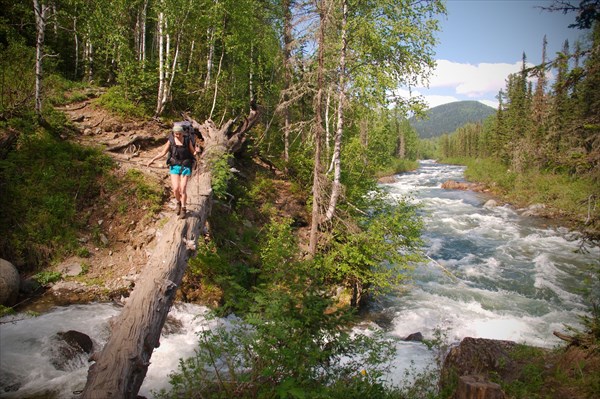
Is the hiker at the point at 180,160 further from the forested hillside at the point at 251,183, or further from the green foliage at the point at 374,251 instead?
the green foliage at the point at 374,251

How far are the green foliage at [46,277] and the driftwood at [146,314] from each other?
3.07m

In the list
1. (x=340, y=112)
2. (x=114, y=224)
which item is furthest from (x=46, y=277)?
(x=340, y=112)

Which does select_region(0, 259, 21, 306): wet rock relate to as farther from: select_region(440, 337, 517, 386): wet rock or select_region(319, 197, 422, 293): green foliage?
select_region(440, 337, 517, 386): wet rock

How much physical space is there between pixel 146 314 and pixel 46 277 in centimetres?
464

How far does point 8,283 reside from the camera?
6645 millimetres

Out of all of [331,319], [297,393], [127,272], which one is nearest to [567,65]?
[331,319]

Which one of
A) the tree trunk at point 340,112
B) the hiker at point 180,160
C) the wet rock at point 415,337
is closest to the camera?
the hiker at point 180,160

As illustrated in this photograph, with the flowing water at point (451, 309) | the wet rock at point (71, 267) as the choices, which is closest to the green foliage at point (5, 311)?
the flowing water at point (451, 309)

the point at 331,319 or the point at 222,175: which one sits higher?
the point at 222,175

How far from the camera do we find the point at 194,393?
4562 mm

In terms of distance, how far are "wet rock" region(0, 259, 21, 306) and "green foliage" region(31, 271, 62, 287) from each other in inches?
16.5

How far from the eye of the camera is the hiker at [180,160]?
7.10m

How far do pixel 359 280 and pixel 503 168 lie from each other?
43.4 metres

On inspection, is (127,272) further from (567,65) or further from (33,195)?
(567,65)
